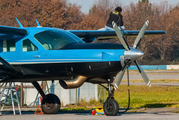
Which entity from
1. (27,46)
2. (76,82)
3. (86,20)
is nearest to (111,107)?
(76,82)

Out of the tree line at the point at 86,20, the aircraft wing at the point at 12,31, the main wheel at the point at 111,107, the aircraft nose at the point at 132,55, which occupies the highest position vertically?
the tree line at the point at 86,20

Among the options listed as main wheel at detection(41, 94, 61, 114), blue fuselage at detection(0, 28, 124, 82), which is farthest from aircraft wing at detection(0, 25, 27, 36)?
main wheel at detection(41, 94, 61, 114)

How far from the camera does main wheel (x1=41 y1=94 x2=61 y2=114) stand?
41.5 feet

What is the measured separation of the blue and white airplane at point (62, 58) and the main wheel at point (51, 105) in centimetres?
188

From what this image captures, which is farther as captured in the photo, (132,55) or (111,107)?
(111,107)

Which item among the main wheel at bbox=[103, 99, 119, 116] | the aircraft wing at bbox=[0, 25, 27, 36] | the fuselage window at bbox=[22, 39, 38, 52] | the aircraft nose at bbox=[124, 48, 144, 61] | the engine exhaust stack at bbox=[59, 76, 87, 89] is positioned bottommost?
the main wheel at bbox=[103, 99, 119, 116]

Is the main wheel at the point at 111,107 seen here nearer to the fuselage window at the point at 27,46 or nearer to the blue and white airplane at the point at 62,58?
the blue and white airplane at the point at 62,58

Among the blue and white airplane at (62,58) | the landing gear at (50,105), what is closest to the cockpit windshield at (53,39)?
the blue and white airplane at (62,58)

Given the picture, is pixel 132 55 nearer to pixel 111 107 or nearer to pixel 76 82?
pixel 111 107

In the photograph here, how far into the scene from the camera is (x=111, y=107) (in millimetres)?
10617

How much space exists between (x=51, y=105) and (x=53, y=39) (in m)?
3.10

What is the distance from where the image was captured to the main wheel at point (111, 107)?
10484 mm

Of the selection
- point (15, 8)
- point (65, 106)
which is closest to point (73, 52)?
point (65, 106)

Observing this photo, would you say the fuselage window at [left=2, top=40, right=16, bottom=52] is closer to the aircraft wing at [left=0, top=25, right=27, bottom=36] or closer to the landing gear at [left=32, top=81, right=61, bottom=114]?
the aircraft wing at [left=0, top=25, right=27, bottom=36]
